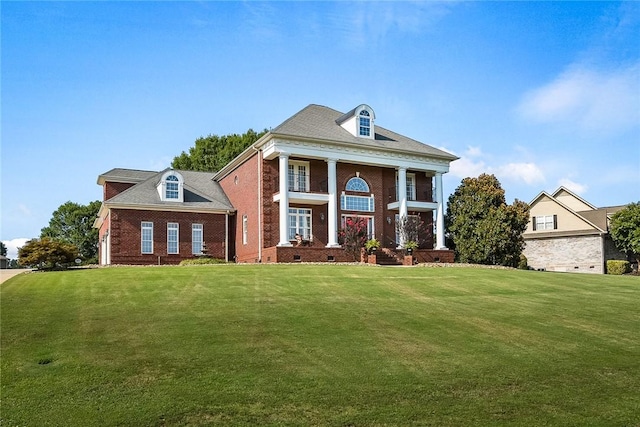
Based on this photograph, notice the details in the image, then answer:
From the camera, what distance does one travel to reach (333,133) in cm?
3312

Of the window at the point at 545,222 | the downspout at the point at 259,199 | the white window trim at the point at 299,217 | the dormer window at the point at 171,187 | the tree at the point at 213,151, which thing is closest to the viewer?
the downspout at the point at 259,199

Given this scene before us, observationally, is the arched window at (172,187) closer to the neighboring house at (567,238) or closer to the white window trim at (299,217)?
the white window trim at (299,217)

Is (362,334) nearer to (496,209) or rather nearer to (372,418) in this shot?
(372,418)

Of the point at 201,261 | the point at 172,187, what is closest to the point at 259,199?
the point at 201,261

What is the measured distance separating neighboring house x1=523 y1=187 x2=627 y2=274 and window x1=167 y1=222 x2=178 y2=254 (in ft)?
93.0

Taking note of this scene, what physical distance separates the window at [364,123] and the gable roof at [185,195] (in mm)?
9256

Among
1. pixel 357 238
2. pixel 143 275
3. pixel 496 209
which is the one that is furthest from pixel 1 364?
pixel 496 209

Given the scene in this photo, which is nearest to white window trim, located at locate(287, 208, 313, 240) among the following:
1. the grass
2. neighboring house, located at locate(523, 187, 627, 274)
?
the grass

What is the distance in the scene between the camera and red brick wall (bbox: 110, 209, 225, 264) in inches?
1268

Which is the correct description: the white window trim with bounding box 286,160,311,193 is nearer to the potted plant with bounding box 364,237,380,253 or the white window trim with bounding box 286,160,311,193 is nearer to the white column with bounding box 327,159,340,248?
the white column with bounding box 327,159,340,248

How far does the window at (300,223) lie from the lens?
108ft

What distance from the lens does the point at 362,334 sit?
11.5m

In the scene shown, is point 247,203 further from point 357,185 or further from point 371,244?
point 371,244

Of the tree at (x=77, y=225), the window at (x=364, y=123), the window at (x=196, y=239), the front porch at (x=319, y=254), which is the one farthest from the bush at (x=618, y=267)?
the tree at (x=77, y=225)
